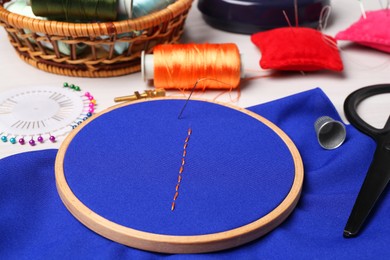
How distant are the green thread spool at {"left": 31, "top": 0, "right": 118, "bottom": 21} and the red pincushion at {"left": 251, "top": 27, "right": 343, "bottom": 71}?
0.29m

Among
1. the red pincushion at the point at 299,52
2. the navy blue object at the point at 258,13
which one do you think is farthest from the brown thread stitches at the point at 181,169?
the navy blue object at the point at 258,13

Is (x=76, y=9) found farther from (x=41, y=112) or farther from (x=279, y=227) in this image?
(x=279, y=227)

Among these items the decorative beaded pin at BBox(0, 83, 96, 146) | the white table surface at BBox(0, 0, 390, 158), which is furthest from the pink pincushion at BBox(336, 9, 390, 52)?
A: the decorative beaded pin at BBox(0, 83, 96, 146)

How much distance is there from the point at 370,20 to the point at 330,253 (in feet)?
2.00

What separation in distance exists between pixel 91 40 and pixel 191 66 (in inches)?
6.7

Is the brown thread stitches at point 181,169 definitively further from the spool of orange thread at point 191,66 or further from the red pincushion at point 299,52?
the red pincushion at point 299,52

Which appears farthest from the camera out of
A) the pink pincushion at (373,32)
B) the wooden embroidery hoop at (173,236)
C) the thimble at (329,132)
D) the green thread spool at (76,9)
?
the pink pincushion at (373,32)

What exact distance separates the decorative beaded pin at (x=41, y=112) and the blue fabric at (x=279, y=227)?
0.09 m

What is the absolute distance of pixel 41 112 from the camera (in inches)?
30.5

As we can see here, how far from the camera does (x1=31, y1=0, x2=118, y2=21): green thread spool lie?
79cm

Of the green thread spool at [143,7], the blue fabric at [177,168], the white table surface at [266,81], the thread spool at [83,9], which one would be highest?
the thread spool at [83,9]

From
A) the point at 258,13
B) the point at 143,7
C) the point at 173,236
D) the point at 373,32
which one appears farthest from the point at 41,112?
the point at 373,32

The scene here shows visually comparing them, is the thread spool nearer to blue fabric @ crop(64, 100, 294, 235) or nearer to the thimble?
blue fabric @ crop(64, 100, 294, 235)

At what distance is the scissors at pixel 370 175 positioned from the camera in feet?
1.78
